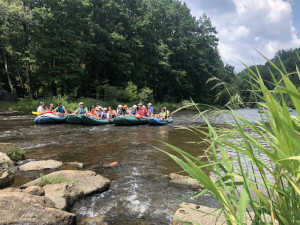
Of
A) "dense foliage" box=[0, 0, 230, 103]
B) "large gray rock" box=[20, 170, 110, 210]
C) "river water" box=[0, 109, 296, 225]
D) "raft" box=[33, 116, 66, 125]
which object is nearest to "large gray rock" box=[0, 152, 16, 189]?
"large gray rock" box=[20, 170, 110, 210]

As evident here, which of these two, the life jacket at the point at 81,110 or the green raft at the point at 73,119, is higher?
the life jacket at the point at 81,110

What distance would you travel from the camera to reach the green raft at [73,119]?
534 inches

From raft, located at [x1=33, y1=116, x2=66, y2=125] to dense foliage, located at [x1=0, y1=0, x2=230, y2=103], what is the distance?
10.7m

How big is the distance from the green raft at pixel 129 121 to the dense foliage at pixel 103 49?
484 inches

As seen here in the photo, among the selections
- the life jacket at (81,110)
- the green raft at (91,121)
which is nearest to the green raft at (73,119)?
the green raft at (91,121)

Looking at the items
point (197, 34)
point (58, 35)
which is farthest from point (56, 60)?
point (197, 34)

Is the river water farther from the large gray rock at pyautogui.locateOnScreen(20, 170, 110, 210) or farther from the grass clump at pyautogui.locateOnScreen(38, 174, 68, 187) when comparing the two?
the grass clump at pyautogui.locateOnScreen(38, 174, 68, 187)

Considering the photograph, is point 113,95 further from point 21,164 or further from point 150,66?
point 21,164

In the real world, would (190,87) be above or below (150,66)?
below

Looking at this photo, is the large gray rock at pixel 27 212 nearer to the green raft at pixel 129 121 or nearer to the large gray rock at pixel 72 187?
the large gray rock at pixel 72 187

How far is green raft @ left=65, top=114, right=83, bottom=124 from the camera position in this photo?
13.6m

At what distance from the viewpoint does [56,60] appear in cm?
2527

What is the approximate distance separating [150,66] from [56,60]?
1524 centimetres

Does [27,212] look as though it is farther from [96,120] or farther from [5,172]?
[96,120]
